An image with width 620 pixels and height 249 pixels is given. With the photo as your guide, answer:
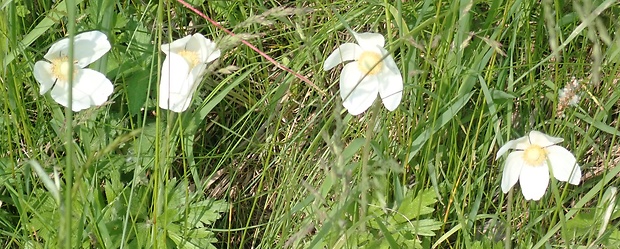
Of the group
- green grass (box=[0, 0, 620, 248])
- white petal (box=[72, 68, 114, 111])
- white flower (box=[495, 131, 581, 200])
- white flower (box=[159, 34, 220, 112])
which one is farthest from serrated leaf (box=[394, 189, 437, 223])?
white petal (box=[72, 68, 114, 111])

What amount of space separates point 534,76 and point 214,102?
716 millimetres

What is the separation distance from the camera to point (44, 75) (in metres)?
1.44

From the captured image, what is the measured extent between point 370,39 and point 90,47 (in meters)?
0.55

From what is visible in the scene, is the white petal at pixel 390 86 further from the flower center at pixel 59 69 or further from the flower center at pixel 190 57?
the flower center at pixel 59 69

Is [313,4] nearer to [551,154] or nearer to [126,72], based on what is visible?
[126,72]

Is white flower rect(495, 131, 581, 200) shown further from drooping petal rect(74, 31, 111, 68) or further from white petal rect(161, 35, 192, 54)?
drooping petal rect(74, 31, 111, 68)

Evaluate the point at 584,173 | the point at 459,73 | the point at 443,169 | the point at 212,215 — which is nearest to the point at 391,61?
the point at 459,73

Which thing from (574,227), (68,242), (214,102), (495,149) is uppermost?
(68,242)

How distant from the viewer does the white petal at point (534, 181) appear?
58.4 inches

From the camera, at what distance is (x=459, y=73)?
1.49 metres

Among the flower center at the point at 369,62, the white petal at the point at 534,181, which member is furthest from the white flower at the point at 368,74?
the white petal at the point at 534,181

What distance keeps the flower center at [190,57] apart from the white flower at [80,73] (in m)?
0.16

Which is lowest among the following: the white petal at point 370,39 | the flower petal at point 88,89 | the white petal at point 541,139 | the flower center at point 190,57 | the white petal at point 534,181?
the white petal at point 534,181

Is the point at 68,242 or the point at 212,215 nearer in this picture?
the point at 68,242
